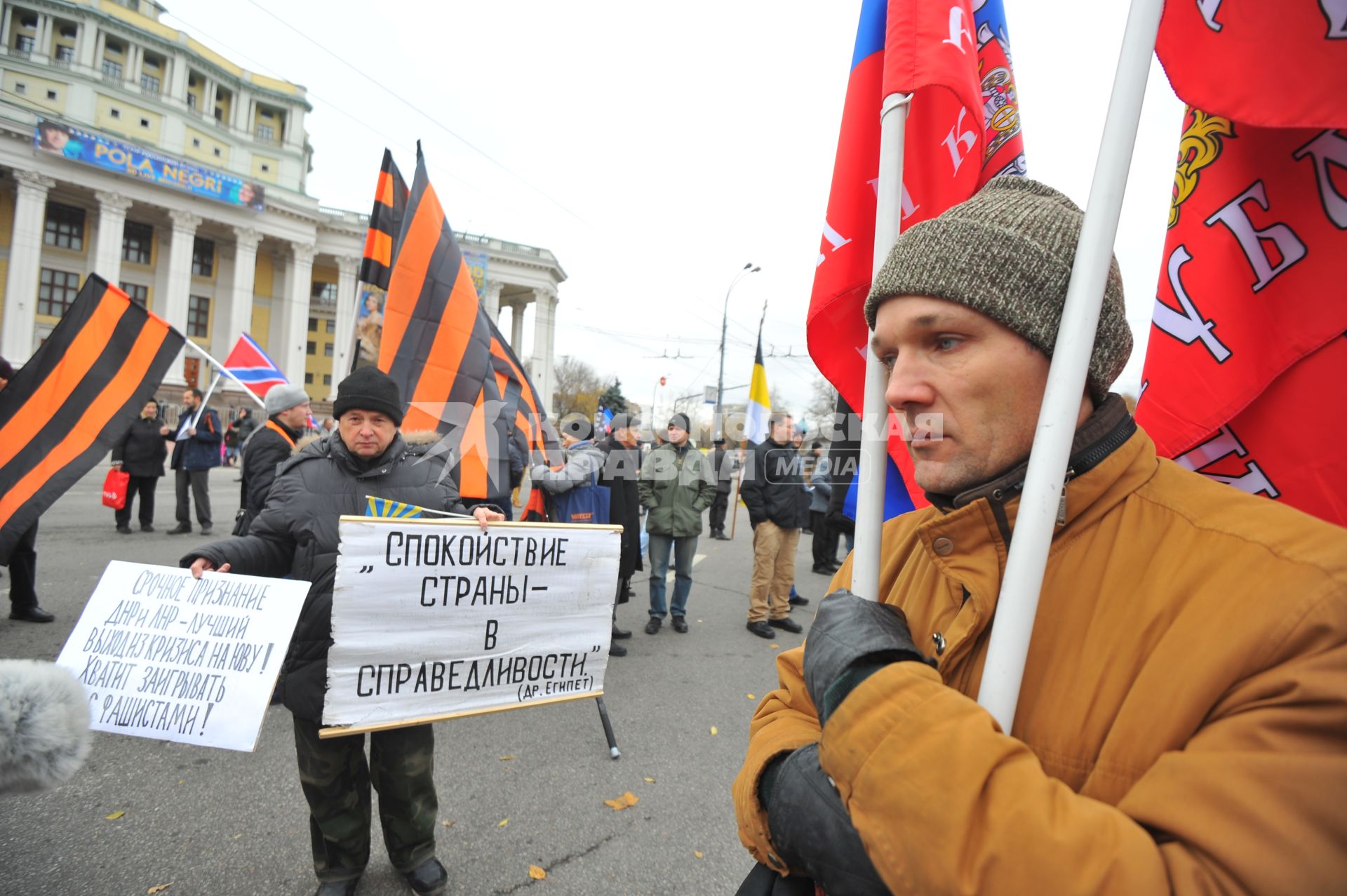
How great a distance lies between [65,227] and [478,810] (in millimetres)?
65036

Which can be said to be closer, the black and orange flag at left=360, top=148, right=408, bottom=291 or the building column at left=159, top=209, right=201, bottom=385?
the black and orange flag at left=360, top=148, right=408, bottom=291

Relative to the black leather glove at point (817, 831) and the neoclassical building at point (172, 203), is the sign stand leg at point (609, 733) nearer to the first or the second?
the black leather glove at point (817, 831)

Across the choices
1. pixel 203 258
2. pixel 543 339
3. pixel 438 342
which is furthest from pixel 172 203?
pixel 438 342

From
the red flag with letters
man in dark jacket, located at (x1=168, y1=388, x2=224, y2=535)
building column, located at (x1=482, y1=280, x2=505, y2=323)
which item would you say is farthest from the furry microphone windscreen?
building column, located at (x1=482, y1=280, x2=505, y2=323)

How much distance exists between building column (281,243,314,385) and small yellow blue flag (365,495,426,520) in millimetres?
58728

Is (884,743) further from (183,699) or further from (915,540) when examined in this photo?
(183,699)

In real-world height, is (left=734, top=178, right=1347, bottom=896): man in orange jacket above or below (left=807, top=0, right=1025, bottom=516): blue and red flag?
below

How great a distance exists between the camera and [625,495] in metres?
6.43

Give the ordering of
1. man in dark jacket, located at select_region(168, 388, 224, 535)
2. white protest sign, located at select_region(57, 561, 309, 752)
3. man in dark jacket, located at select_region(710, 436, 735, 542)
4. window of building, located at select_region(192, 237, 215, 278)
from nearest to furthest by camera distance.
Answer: white protest sign, located at select_region(57, 561, 309, 752)
man in dark jacket, located at select_region(168, 388, 224, 535)
man in dark jacket, located at select_region(710, 436, 735, 542)
window of building, located at select_region(192, 237, 215, 278)

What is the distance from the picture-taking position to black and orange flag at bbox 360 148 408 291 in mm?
5523

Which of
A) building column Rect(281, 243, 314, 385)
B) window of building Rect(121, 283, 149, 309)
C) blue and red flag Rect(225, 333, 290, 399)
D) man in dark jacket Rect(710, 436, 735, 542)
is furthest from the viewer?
building column Rect(281, 243, 314, 385)

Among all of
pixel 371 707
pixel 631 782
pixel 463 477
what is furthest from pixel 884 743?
pixel 463 477

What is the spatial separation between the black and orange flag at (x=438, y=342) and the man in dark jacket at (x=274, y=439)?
1.35 meters

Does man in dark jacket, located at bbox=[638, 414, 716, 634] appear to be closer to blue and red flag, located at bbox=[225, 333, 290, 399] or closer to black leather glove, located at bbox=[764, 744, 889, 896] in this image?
black leather glove, located at bbox=[764, 744, 889, 896]
